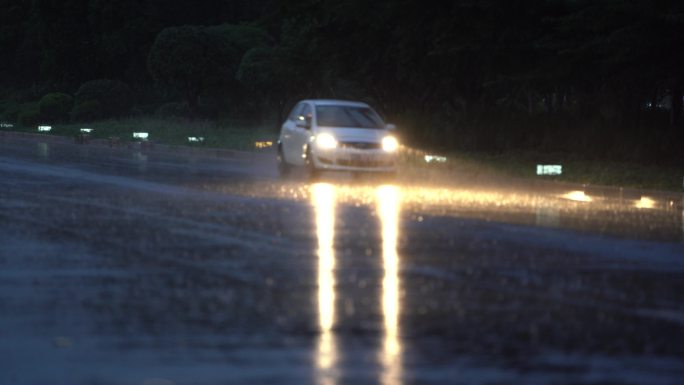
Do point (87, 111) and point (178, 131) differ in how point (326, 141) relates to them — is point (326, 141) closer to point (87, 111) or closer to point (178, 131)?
point (178, 131)

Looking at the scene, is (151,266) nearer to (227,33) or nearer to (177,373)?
(177,373)

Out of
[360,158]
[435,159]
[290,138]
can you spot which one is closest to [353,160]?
[360,158]

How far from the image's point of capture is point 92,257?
14383 millimetres

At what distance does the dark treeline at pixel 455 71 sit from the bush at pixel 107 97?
0.27 feet

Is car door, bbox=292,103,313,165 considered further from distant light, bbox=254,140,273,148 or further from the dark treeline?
distant light, bbox=254,140,273,148

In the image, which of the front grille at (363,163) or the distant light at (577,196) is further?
the front grille at (363,163)

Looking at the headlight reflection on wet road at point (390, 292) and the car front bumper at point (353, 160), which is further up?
the car front bumper at point (353, 160)

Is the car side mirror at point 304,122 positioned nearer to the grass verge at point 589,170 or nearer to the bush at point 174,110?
the grass verge at point 589,170

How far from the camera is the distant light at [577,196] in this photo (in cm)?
2516

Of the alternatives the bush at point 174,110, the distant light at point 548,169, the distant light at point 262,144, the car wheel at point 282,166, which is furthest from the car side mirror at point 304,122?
the bush at point 174,110

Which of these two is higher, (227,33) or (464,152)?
(227,33)

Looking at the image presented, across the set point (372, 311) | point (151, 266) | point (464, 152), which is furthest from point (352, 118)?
point (372, 311)

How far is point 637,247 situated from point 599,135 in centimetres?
2063

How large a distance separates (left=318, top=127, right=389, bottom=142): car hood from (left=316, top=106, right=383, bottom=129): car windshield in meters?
0.54
